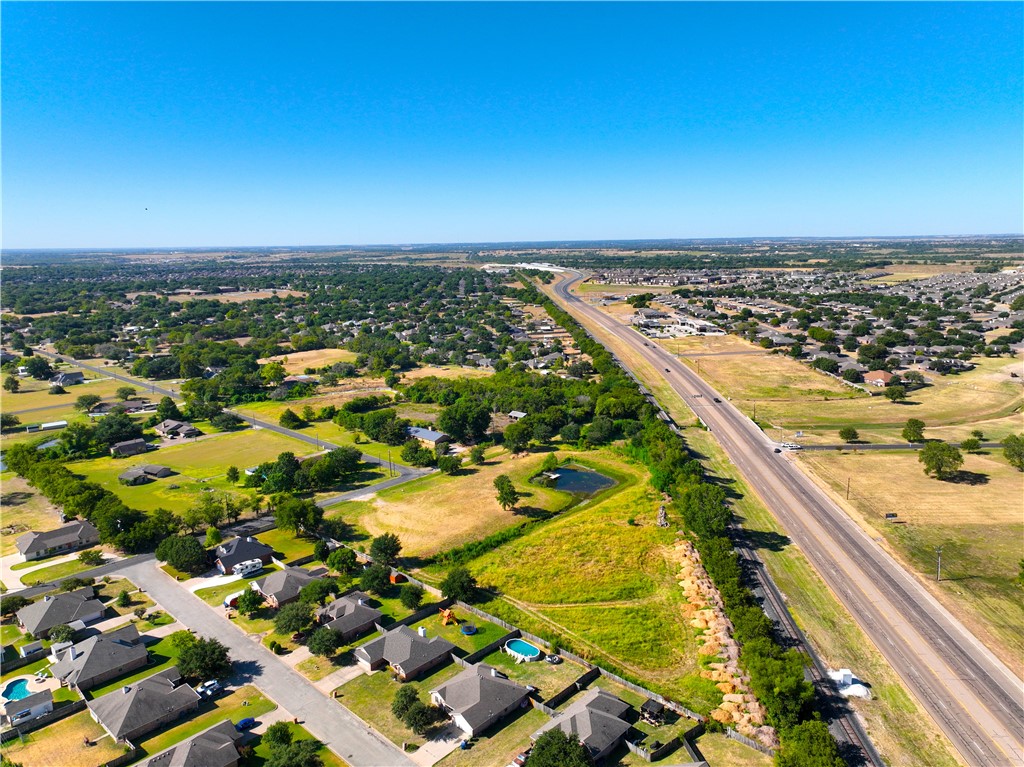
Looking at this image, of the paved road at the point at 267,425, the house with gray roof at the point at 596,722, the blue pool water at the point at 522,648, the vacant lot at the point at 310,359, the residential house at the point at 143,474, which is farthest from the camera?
the vacant lot at the point at 310,359

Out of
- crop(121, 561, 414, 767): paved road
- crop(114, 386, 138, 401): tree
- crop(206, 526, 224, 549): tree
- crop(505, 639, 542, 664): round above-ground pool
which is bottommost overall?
crop(121, 561, 414, 767): paved road

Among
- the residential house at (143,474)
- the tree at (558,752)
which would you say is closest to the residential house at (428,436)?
the residential house at (143,474)

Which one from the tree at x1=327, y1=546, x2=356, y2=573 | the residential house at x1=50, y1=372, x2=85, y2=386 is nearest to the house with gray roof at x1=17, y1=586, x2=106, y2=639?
the tree at x1=327, y1=546, x2=356, y2=573

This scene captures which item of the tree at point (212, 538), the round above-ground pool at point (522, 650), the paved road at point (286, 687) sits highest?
the tree at point (212, 538)

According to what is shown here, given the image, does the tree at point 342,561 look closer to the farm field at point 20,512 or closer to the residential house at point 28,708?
the residential house at point 28,708

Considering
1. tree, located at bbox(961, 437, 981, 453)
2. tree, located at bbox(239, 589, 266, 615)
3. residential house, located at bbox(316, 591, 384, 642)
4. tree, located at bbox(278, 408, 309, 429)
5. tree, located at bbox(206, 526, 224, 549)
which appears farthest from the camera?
tree, located at bbox(278, 408, 309, 429)

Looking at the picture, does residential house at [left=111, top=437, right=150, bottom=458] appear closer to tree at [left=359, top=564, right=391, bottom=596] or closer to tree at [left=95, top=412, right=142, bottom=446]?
tree at [left=95, top=412, right=142, bottom=446]
